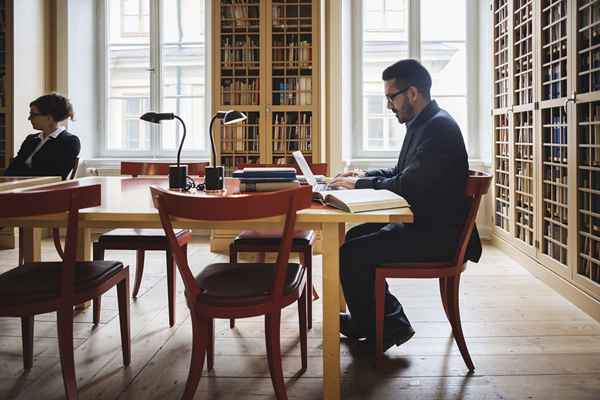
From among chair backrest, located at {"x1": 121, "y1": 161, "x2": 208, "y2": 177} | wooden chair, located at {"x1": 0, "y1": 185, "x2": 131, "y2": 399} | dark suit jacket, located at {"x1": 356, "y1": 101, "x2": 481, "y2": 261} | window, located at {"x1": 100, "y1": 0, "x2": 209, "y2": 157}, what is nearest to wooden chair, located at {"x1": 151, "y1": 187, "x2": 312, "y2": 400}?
wooden chair, located at {"x1": 0, "y1": 185, "x2": 131, "y2": 399}

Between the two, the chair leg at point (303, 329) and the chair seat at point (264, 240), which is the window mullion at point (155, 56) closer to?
the chair seat at point (264, 240)

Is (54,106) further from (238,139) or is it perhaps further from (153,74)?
(153,74)

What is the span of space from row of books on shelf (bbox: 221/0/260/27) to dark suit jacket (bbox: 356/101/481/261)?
3.29m

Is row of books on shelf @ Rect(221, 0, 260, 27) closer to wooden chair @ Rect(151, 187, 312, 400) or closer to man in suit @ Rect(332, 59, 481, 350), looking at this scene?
man in suit @ Rect(332, 59, 481, 350)

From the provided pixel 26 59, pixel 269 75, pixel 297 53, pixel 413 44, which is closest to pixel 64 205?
pixel 269 75

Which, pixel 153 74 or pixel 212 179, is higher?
pixel 153 74

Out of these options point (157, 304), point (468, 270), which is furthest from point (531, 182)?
point (157, 304)

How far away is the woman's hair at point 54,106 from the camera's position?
4.33 meters

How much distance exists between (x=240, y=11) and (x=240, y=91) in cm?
71

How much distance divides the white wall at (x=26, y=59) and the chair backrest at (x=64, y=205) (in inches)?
151

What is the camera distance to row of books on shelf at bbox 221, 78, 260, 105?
548 cm

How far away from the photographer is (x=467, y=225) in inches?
97.0

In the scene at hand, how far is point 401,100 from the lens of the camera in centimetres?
277

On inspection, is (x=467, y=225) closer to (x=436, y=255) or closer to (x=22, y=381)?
(x=436, y=255)
